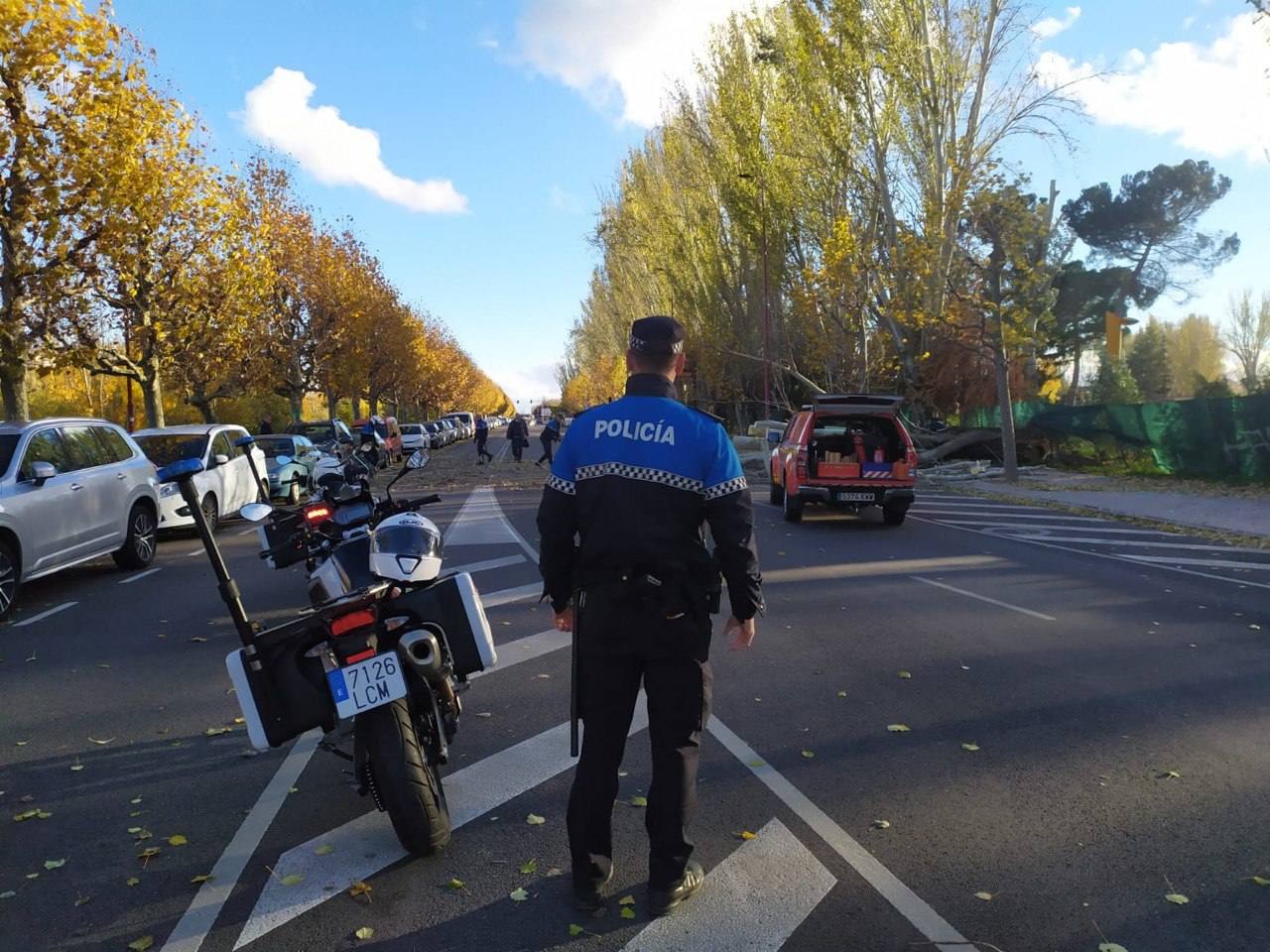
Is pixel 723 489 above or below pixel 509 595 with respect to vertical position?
above

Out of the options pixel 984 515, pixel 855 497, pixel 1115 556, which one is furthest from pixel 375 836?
pixel 984 515

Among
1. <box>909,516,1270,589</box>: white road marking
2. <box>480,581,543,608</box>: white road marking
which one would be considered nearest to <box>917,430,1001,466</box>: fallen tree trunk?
<box>909,516,1270,589</box>: white road marking

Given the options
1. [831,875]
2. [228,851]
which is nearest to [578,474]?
[831,875]

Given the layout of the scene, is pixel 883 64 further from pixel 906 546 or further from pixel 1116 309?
pixel 1116 309

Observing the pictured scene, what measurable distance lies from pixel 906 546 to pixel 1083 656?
5.99 metres

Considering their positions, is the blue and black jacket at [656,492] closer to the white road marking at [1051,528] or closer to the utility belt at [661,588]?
the utility belt at [661,588]

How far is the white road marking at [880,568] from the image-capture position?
10.4 metres

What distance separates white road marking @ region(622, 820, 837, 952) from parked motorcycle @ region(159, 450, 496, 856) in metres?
1.05

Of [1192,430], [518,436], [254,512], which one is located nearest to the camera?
[254,512]

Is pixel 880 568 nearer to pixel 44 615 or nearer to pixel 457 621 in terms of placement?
pixel 457 621

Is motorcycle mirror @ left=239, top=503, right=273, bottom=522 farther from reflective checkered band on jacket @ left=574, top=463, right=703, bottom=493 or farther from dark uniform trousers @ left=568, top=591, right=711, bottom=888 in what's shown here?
reflective checkered band on jacket @ left=574, top=463, right=703, bottom=493

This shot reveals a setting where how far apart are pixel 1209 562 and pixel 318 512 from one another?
1061 cm

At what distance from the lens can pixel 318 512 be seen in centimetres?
581

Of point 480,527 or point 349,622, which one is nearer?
point 349,622
